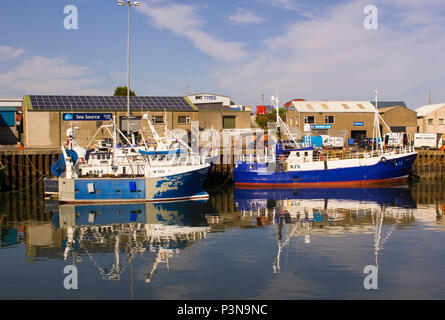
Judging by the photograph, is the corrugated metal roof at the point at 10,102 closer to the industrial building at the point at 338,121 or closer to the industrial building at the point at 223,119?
the industrial building at the point at 223,119

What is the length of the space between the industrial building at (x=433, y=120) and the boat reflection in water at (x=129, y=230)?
49.1 m

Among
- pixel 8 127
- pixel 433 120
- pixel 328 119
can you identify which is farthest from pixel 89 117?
pixel 433 120

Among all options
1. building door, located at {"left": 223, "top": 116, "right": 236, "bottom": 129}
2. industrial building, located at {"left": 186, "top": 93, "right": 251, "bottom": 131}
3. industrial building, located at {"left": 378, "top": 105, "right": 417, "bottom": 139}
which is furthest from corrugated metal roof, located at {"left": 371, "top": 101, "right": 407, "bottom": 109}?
building door, located at {"left": 223, "top": 116, "right": 236, "bottom": 129}

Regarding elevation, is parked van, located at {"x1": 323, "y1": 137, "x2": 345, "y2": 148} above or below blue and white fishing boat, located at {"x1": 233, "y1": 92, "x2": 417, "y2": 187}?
above

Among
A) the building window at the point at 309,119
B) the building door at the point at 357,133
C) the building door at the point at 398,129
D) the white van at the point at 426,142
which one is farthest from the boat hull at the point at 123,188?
the building door at the point at 398,129

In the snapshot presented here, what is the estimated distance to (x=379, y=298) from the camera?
12797 millimetres

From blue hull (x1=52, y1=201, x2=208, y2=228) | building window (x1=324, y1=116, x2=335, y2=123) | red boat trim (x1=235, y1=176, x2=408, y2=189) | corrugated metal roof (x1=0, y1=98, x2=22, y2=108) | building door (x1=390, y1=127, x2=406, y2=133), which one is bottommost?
blue hull (x1=52, y1=201, x2=208, y2=228)

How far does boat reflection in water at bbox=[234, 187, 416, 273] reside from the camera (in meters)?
21.8

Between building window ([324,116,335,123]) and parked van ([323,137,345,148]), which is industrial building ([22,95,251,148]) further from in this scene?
building window ([324,116,335,123])

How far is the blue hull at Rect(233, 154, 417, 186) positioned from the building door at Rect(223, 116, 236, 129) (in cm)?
2044

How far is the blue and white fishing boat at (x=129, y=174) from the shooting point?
30.5 m

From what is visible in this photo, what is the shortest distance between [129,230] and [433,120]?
58229 millimetres

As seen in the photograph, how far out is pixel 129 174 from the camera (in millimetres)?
31422
